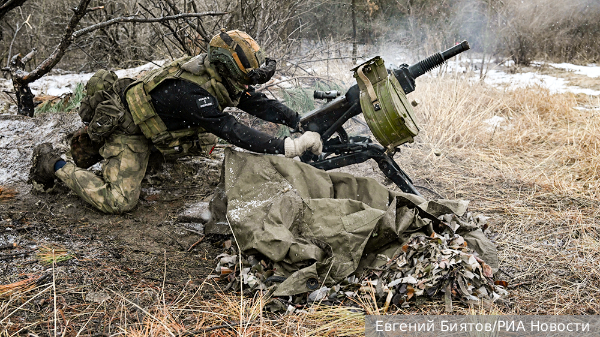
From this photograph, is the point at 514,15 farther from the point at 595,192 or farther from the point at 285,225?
the point at 285,225

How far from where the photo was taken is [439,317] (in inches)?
86.4

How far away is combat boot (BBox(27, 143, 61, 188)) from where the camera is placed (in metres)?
3.58

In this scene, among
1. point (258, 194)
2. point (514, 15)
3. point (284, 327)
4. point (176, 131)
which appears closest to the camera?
point (284, 327)

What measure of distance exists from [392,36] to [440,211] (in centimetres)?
963

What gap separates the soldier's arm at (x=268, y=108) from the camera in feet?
12.2

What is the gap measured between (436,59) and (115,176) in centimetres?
269

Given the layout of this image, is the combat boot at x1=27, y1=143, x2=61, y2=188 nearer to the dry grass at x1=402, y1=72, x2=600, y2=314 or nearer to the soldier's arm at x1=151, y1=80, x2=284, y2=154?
the soldier's arm at x1=151, y1=80, x2=284, y2=154

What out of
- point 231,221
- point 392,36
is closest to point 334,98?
point 231,221

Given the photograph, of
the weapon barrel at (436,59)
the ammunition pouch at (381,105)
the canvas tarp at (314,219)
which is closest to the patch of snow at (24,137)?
the canvas tarp at (314,219)

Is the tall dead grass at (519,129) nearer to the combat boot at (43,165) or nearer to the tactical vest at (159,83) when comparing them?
the tactical vest at (159,83)

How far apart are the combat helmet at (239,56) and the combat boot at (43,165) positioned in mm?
1675

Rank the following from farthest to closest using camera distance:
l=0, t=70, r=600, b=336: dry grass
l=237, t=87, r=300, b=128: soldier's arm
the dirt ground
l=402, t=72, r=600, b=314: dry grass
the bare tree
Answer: the bare tree, l=237, t=87, r=300, b=128: soldier's arm, l=402, t=72, r=600, b=314: dry grass, the dirt ground, l=0, t=70, r=600, b=336: dry grass

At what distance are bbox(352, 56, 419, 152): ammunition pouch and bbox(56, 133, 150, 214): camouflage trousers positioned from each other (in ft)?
6.35

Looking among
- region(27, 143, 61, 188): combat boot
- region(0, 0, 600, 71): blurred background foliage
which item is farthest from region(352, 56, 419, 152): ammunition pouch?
region(0, 0, 600, 71): blurred background foliage
